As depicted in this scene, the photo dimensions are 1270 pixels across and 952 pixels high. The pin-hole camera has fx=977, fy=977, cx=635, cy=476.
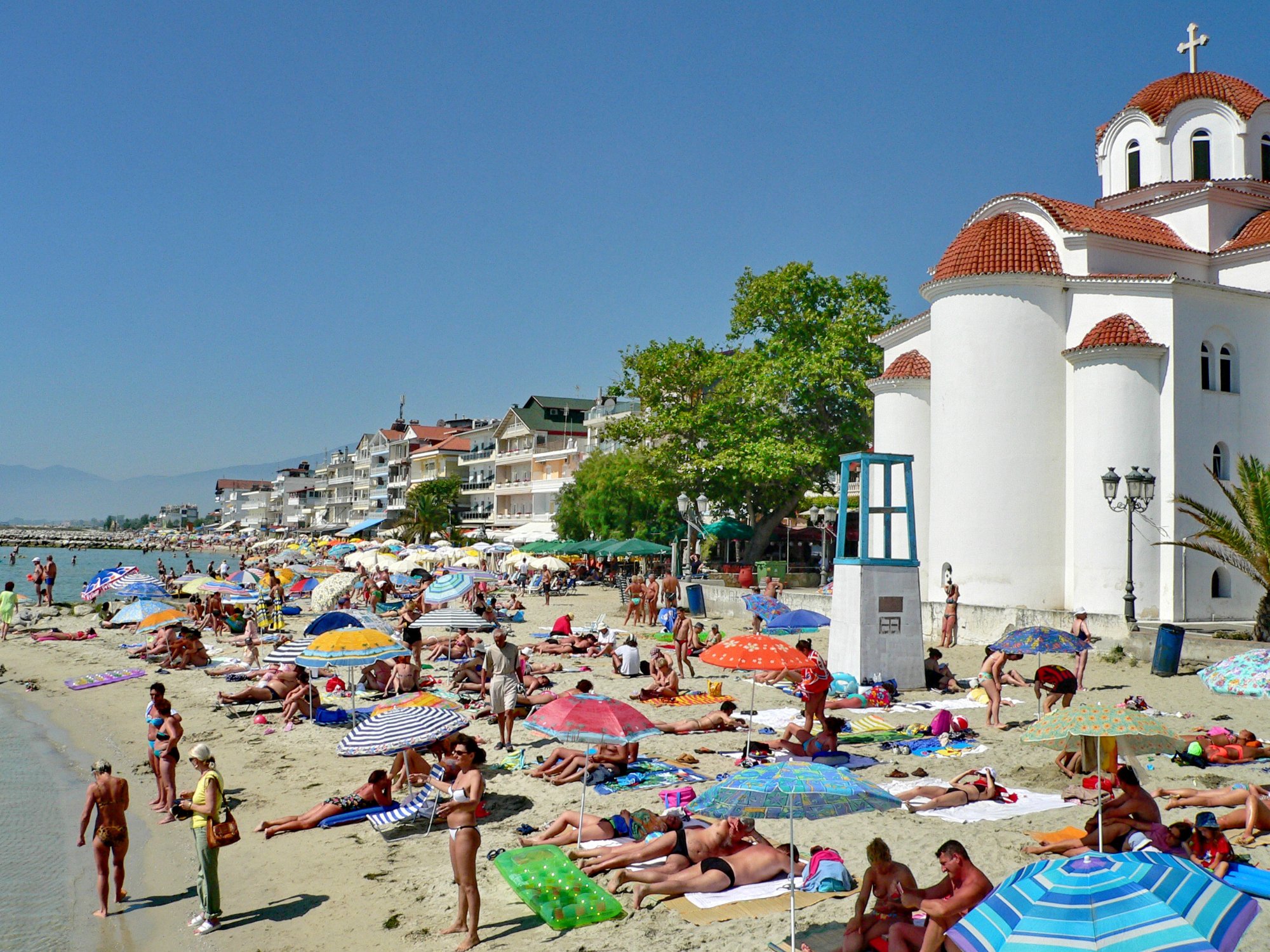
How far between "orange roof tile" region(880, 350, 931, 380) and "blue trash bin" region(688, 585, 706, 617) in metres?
8.49

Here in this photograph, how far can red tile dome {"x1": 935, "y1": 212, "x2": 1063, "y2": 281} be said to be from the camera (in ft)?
80.3

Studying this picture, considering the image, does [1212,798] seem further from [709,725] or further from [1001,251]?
[1001,251]

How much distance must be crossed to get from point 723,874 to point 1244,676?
5.41 metres

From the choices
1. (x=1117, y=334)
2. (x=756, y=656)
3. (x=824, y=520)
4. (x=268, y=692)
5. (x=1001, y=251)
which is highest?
(x=1001, y=251)

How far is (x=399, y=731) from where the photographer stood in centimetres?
1008

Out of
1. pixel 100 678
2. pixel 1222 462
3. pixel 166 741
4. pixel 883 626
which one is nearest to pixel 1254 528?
pixel 1222 462

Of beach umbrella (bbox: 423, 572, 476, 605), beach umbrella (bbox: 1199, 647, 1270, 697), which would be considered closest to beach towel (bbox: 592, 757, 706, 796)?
beach umbrella (bbox: 1199, 647, 1270, 697)

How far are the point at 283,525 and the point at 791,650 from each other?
452 ft

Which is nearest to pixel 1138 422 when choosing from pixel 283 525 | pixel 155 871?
pixel 155 871

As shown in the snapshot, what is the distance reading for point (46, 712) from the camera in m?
20.1

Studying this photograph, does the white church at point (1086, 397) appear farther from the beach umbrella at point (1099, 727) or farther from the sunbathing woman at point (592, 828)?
the sunbathing woman at point (592, 828)

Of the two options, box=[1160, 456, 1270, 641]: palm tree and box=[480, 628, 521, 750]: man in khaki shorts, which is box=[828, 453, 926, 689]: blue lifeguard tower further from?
box=[480, 628, 521, 750]: man in khaki shorts

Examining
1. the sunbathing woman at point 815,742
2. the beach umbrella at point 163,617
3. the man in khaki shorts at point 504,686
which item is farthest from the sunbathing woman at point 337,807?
the beach umbrella at point 163,617

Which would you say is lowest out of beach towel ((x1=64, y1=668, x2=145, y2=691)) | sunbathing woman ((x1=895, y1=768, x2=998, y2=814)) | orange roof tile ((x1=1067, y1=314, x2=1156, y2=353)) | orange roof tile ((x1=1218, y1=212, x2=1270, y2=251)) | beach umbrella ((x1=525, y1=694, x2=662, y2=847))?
beach towel ((x1=64, y1=668, x2=145, y2=691))
